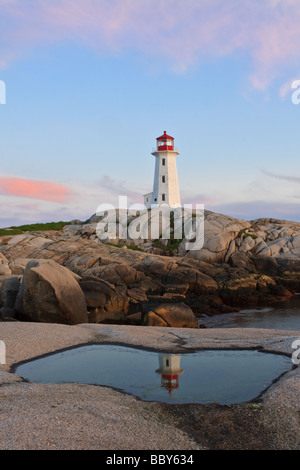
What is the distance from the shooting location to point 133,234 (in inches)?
2349

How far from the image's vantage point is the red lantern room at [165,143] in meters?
70.9

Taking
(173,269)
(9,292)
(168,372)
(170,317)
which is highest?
(173,269)

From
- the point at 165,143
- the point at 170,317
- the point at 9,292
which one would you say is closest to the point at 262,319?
the point at 170,317

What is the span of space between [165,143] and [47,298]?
52.0 m

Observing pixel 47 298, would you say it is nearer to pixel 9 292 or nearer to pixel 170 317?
pixel 9 292

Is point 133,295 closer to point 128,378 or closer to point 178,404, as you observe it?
point 128,378

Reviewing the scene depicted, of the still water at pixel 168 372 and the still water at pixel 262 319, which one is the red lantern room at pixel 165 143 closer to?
the still water at pixel 262 319

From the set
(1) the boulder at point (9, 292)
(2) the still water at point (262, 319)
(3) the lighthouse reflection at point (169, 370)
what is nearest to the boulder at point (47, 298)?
(1) the boulder at point (9, 292)

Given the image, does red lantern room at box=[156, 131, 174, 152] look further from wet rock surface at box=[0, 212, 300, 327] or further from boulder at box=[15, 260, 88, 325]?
boulder at box=[15, 260, 88, 325]

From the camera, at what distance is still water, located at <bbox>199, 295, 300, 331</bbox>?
90.8 ft

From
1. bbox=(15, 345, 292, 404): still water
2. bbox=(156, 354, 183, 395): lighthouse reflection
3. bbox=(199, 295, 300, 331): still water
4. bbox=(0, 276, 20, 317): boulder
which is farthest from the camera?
bbox=(199, 295, 300, 331): still water

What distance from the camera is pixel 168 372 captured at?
13.3 m

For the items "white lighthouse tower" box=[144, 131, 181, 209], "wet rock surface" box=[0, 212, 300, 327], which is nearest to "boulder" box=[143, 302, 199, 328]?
"wet rock surface" box=[0, 212, 300, 327]

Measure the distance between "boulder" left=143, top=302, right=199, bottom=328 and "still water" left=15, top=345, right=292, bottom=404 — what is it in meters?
6.49
